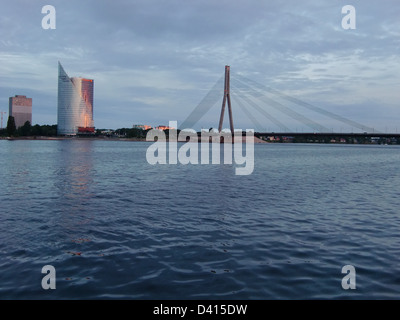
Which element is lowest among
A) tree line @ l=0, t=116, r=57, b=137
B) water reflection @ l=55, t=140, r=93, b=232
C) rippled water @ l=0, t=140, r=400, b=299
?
rippled water @ l=0, t=140, r=400, b=299

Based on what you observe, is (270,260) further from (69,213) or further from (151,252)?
(69,213)

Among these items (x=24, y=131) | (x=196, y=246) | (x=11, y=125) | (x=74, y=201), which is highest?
(x=11, y=125)

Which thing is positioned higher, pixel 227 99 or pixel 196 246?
pixel 227 99

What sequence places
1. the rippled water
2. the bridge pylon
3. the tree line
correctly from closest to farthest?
the rippled water < the bridge pylon < the tree line

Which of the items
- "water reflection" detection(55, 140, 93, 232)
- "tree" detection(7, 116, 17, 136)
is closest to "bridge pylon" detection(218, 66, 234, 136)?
"water reflection" detection(55, 140, 93, 232)

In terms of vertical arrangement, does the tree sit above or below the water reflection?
above

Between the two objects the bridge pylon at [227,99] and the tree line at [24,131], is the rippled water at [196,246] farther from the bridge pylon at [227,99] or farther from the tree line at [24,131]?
the tree line at [24,131]

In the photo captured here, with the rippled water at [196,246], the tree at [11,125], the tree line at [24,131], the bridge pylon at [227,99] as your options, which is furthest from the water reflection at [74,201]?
the tree line at [24,131]

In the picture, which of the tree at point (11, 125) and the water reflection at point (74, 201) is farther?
the tree at point (11, 125)

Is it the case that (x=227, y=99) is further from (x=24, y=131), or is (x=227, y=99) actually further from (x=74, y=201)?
(x=24, y=131)

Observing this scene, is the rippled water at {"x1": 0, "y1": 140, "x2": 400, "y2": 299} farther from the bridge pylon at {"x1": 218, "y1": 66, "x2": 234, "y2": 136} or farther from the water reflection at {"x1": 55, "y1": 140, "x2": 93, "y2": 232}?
the bridge pylon at {"x1": 218, "y1": 66, "x2": 234, "y2": 136}

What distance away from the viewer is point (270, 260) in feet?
25.8

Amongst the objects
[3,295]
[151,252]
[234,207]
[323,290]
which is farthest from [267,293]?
[234,207]

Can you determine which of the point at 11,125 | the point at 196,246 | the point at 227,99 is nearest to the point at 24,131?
the point at 11,125
